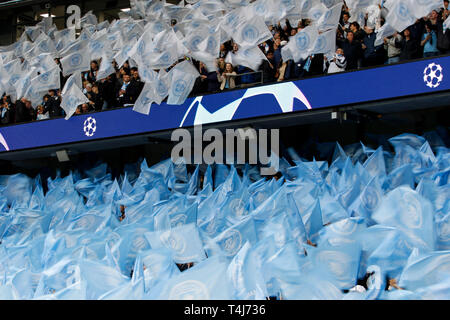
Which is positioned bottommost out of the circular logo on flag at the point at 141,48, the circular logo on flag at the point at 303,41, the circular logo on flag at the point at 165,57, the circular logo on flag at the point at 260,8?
A: the circular logo on flag at the point at 165,57

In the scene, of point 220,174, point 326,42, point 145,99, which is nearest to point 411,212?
point 326,42

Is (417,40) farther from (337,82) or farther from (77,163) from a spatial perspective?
(77,163)

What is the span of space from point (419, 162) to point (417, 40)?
195cm

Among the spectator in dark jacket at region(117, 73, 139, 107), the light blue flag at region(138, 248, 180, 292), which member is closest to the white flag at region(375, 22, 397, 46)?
the spectator in dark jacket at region(117, 73, 139, 107)

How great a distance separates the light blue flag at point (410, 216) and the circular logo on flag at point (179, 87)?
17.0ft

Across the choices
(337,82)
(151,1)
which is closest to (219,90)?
(337,82)

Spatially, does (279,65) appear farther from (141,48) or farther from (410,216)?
(410,216)

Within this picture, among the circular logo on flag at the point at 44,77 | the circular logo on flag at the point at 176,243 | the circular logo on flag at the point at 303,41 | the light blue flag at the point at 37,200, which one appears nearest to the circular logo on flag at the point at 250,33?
the circular logo on flag at the point at 303,41

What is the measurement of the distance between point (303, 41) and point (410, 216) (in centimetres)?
434

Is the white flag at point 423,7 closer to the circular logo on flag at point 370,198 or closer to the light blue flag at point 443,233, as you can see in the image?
the circular logo on flag at point 370,198

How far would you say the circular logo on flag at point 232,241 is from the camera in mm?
10484

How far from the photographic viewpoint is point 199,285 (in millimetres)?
6828

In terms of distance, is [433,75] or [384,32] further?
[384,32]

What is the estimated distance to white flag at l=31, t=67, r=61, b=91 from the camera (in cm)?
1597
